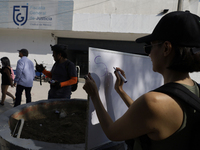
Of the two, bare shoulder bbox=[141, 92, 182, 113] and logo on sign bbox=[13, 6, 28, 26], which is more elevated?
logo on sign bbox=[13, 6, 28, 26]

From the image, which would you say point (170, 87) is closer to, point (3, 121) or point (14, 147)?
point (14, 147)

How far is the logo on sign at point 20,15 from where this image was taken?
12336 millimetres

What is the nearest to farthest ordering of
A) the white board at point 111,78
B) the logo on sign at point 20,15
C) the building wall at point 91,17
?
1. the white board at point 111,78
2. the building wall at point 91,17
3. the logo on sign at point 20,15

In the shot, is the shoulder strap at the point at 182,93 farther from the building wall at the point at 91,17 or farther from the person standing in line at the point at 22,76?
the building wall at the point at 91,17

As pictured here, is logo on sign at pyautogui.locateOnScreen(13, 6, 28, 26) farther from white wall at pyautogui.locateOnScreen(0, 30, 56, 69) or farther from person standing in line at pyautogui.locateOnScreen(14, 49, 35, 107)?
person standing in line at pyautogui.locateOnScreen(14, 49, 35, 107)

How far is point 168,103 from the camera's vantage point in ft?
2.56

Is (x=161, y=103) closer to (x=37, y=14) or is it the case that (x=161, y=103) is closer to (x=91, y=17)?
(x=91, y=17)

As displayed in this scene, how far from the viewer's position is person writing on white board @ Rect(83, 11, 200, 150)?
2.56 ft

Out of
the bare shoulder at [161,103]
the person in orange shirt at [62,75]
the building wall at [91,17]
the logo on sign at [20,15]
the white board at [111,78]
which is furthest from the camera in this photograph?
the logo on sign at [20,15]

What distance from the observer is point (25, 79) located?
4.31 m

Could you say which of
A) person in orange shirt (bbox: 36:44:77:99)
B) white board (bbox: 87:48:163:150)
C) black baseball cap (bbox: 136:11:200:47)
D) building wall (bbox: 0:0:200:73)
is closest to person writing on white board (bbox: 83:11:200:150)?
black baseball cap (bbox: 136:11:200:47)

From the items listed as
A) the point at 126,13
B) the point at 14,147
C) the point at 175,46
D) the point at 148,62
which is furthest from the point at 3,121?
the point at 126,13

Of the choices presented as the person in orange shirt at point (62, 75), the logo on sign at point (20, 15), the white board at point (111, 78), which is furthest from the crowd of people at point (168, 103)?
the logo on sign at point (20, 15)

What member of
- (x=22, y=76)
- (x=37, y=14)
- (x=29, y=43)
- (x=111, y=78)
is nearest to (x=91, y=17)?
(x=37, y=14)
